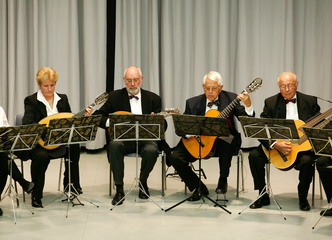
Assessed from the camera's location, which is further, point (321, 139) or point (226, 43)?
point (226, 43)

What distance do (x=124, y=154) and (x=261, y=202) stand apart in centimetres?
153

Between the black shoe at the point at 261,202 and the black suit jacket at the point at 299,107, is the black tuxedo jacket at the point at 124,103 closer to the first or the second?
the black suit jacket at the point at 299,107

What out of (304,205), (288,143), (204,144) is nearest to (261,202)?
(304,205)

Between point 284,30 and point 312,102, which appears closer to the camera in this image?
point 312,102

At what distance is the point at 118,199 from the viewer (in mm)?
6070

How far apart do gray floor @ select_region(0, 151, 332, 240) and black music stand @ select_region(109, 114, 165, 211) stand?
29.5 inches

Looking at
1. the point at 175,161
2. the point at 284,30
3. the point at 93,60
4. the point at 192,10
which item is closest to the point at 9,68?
the point at 93,60

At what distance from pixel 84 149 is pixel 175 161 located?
10.3 feet

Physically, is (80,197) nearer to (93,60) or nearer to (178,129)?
(178,129)

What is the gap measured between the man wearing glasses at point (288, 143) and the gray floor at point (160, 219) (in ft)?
0.65

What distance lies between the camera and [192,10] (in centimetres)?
870

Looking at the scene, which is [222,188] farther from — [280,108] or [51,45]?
[51,45]

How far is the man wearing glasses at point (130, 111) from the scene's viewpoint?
6.13 m

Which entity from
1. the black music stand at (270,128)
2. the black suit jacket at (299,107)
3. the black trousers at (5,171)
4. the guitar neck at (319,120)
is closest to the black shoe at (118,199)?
the black trousers at (5,171)
